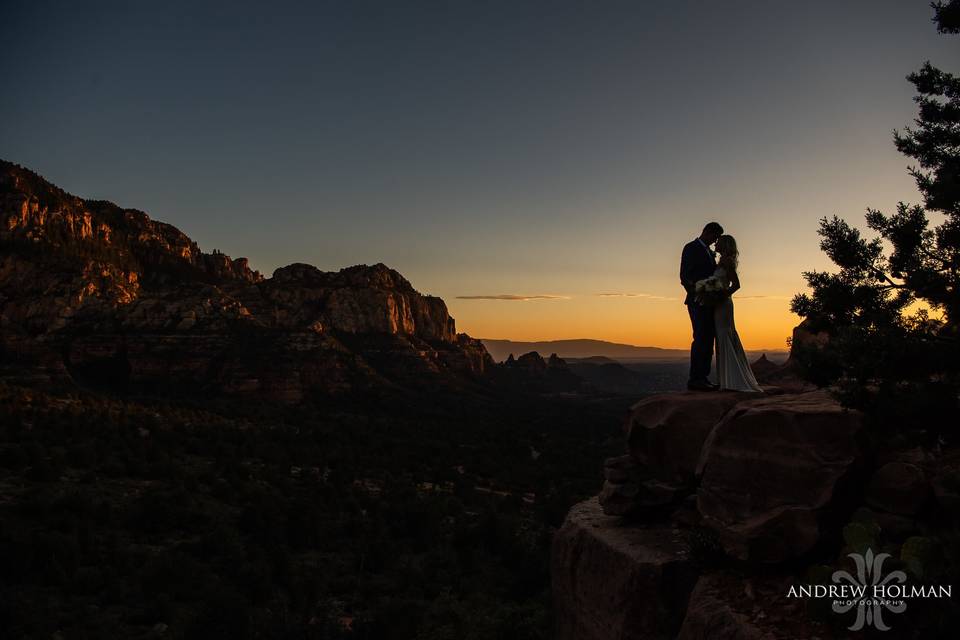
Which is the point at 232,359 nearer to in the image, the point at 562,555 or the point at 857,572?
the point at 562,555

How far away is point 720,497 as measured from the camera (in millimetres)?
7242

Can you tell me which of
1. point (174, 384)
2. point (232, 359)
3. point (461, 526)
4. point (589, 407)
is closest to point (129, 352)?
point (174, 384)

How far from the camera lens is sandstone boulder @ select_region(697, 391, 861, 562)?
Result: 20.5 feet

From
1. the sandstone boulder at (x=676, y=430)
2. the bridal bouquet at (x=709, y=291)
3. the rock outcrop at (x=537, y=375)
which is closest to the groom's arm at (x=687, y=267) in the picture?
the bridal bouquet at (x=709, y=291)

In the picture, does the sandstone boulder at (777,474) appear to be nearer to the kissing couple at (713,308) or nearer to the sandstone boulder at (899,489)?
the sandstone boulder at (899,489)

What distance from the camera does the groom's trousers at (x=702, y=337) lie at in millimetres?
Result: 9938

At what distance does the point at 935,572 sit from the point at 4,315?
79741 mm

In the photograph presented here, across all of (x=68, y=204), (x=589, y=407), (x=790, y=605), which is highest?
(x=68, y=204)

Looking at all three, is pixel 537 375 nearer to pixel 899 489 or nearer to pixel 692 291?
pixel 692 291

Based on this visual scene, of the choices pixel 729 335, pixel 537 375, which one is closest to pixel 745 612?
pixel 729 335

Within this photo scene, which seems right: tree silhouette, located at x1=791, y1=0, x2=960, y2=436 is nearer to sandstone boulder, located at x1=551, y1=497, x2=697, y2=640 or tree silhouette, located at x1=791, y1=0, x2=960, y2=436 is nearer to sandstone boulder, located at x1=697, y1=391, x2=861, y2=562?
sandstone boulder, located at x1=697, y1=391, x2=861, y2=562

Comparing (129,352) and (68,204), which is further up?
(68,204)

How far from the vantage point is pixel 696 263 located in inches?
393

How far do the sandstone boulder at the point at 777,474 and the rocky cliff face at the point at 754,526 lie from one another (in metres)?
0.01
